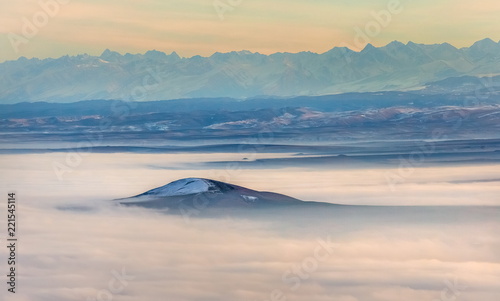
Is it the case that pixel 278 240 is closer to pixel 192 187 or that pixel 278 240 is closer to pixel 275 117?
pixel 192 187

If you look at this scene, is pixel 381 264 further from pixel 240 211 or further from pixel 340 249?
pixel 240 211

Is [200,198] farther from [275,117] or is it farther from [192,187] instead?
[275,117]

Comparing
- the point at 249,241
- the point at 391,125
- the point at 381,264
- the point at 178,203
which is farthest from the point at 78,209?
the point at 391,125

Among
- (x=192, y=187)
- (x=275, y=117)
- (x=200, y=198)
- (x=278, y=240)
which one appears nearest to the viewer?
(x=278, y=240)

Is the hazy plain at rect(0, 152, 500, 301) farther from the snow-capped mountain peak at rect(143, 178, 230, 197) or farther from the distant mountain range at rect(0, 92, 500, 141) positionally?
the distant mountain range at rect(0, 92, 500, 141)

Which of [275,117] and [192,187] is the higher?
[275,117]

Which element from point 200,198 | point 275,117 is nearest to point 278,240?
point 200,198

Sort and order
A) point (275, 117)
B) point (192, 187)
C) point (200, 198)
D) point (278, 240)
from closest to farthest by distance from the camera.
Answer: point (278, 240) → point (200, 198) → point (192, 187) → point (275, 117)

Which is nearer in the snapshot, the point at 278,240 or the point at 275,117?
the point at 278,240

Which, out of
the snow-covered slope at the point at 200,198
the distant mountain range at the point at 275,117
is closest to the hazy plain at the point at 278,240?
the snow-covered slope at the point at 200,198

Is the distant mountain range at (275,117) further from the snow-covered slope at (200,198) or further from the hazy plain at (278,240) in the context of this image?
the snow-covered slope at (200,198)

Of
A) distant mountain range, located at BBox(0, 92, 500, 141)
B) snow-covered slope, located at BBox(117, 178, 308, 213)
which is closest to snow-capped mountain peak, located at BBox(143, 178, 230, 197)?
snow-covered slope, located at BBox(117, 178, 308, 213)
